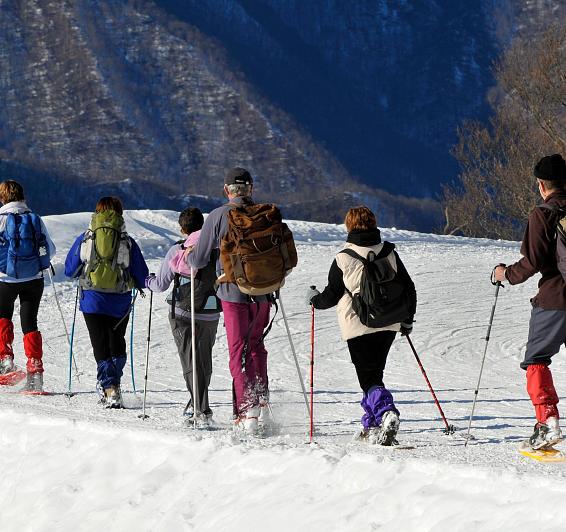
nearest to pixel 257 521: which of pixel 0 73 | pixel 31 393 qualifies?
pixel 31 393

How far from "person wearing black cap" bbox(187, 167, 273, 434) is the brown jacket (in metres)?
1.75

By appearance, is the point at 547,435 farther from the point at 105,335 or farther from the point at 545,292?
the point at 105,335

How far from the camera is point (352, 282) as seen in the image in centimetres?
631

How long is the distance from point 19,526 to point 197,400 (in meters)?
1.74

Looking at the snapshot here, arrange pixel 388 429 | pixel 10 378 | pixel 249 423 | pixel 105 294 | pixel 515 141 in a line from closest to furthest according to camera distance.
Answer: pixel 388 429 → pixel 249 423 → pixel 105 294 → pixel 10 378 → pixel 515 141

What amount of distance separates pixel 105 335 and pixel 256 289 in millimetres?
2085

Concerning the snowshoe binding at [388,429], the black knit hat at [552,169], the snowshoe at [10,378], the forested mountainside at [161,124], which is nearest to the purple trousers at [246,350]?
the snowshoe binding at [388,429]

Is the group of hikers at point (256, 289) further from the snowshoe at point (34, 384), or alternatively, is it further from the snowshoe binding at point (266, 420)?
the snowshoe at point (34, 384)

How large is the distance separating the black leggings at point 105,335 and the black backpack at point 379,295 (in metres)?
2.48

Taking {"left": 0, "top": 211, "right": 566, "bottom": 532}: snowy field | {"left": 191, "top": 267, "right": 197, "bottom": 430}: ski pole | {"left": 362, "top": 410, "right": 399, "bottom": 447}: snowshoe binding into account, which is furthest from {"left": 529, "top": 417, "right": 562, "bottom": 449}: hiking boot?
{"left": 191, "top": 267, "right": 197, "bottom": 430}: ski pole

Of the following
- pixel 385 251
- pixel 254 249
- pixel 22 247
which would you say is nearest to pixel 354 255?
pixel 385 251

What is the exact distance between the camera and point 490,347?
13445mm

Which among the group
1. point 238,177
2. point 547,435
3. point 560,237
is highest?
point 238,177

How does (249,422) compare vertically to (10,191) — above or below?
below
